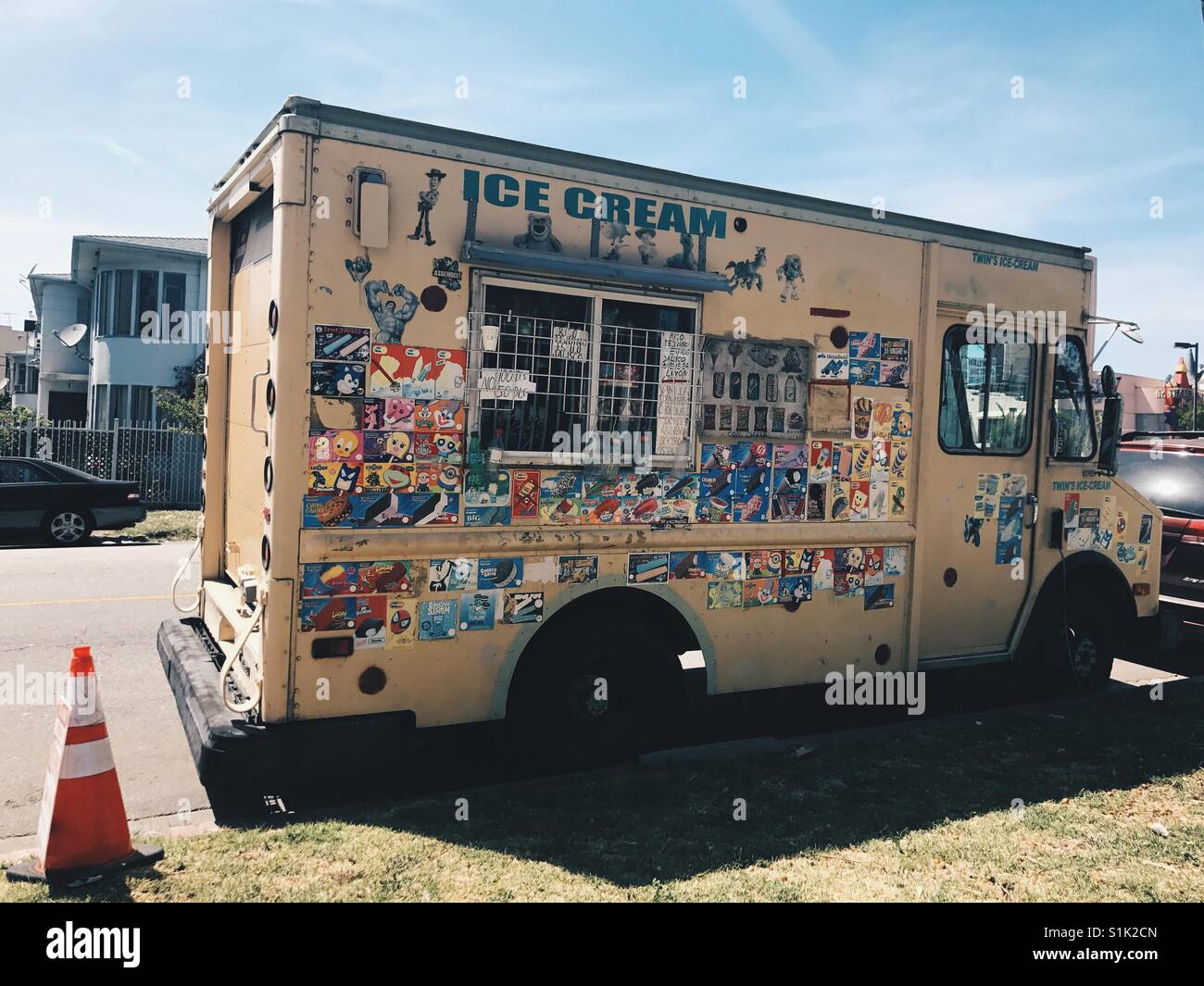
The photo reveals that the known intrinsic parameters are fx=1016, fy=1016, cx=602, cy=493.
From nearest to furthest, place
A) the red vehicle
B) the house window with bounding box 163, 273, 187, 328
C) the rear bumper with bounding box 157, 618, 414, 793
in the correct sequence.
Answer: the rear bumper with bounding box 157, 618, 414, 793 < the red vehicle < the house window with bounding box 163, 273, 187, 328

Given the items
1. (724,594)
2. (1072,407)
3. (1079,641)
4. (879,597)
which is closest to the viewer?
(724,594)

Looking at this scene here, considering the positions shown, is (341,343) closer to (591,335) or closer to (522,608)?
(591,335)

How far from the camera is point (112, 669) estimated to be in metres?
7.22

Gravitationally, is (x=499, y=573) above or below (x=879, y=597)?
above

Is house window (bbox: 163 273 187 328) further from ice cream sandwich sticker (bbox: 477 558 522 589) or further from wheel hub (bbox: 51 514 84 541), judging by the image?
ice cream sandwich sticker (bbox: 477 558 522 589)

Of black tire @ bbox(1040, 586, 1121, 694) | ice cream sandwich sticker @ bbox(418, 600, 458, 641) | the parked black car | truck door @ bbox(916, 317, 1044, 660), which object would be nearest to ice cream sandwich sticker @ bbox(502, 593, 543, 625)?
ice cream sandwich sticker @ bbox(418, 600, 458, 641)

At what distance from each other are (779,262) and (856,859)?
3146 mm

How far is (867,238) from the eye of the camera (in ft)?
19.6

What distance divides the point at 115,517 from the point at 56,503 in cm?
78

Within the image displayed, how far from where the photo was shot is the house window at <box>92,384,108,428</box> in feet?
85.9

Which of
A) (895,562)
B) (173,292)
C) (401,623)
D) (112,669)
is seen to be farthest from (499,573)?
(173,292)

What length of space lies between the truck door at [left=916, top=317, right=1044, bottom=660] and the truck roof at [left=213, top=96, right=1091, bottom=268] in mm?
619
